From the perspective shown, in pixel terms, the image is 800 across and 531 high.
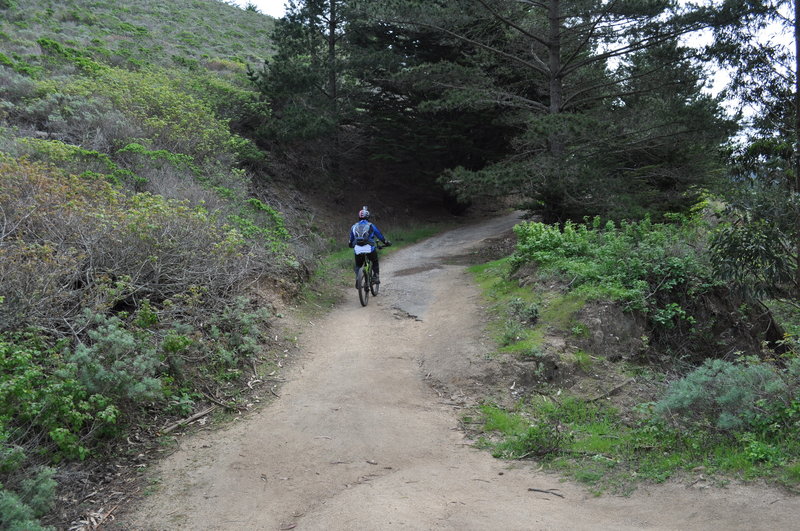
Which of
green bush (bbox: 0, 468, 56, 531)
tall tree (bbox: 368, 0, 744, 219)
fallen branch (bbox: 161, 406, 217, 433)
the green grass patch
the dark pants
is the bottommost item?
A: the green grass patch

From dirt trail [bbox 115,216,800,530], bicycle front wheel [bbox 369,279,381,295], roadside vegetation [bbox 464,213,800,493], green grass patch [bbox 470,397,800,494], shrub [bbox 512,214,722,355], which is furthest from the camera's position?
bicycle front wheel [bbox 369,279,381,295]

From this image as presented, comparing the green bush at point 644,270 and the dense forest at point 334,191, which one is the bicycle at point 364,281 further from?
the green bush at point 644,270

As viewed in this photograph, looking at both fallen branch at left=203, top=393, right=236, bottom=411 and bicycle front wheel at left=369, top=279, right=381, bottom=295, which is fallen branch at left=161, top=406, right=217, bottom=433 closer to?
fallen branch at left=203, top=393, right=236, bottom=411

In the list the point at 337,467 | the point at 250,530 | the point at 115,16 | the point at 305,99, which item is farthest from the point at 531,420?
the point at 115,16

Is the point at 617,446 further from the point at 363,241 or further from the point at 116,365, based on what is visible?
the point at 363,241

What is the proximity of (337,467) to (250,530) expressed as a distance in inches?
47.3

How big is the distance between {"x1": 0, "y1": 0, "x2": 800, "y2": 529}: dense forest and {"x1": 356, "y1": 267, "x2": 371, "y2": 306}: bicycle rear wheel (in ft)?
4.30

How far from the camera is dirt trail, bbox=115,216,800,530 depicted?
446cm

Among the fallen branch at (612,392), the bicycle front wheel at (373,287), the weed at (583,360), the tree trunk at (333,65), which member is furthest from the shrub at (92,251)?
the tree trunk at (333,65)

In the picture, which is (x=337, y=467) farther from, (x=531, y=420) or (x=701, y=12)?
(x=701, y=12)

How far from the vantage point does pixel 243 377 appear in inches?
302

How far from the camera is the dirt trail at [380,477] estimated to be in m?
4.46

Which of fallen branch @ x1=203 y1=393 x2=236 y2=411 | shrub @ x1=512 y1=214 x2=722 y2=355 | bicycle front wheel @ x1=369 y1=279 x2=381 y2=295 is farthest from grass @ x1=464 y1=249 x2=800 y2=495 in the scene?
bicycle front wheel @ x1=369 y1=279 x2=381 y2=295

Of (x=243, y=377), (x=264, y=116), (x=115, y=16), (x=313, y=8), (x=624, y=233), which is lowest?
(x=243, y=377)
